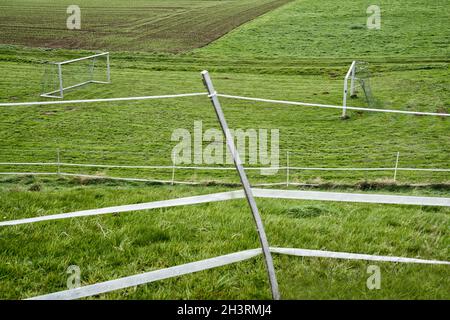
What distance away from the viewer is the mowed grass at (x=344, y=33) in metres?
28.8

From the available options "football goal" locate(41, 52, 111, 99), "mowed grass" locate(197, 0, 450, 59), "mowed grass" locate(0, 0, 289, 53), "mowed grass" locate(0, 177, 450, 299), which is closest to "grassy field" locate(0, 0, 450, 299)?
"mowed grass" locate(0, 177, 450, 299)

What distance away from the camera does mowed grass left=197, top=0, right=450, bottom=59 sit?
2883 cm

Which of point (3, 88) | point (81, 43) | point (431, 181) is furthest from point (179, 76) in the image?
point (431, 181)

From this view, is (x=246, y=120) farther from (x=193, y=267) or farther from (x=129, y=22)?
(x=129, y=22)

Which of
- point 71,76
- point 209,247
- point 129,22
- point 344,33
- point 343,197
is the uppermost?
point 129,22

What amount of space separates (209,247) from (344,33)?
1218 inches

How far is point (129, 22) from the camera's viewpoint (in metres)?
39.2

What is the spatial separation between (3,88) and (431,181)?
1776 centimetres

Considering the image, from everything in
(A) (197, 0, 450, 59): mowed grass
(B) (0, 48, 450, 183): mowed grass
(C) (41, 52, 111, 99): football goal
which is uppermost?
(A) (197, 0, 450, 59): mowed grass

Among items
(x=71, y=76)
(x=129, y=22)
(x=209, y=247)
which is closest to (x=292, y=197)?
(x=209, y=247)

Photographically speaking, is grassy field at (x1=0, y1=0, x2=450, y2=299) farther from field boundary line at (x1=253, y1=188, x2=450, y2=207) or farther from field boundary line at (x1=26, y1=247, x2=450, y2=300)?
field boundary line at (x1=253, y1=188, x2=450, y2=207)

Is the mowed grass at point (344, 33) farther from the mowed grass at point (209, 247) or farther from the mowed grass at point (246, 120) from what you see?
the mowed grass at point (209, 247)

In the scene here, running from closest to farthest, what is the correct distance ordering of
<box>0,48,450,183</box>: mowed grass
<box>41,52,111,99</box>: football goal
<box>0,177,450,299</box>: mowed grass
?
<box>0,177,450,299</box>: mowed grass, <box>0,48,450,183</box>: mowed grass, <box>41,52,111,99</box>: football goal

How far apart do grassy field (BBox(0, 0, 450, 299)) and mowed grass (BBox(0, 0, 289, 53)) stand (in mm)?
391
